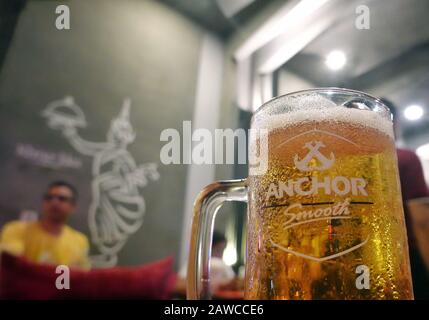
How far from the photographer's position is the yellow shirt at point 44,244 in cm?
184

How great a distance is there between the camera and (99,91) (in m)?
2.29

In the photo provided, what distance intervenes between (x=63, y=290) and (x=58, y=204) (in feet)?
3.04

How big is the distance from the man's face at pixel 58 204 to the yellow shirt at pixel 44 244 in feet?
0.23

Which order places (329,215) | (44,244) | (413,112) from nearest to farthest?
(329,215) → (413,112) → (44,244)

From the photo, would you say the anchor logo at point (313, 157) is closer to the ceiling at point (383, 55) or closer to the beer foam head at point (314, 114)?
the beer foam head at point (314, 114)

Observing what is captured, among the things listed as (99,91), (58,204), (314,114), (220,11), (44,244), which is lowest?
(314,114)

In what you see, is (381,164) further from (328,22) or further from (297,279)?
(328,22)

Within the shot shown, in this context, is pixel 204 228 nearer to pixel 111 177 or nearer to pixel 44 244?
pixel 44 244

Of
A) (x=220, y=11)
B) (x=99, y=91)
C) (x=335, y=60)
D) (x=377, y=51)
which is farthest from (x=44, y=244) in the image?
(x=377, y=51)

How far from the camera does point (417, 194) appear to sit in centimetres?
112

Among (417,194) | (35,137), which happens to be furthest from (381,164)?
(35,137)

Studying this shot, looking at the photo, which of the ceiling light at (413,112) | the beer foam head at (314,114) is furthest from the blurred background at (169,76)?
the beer foam head at (314,114)

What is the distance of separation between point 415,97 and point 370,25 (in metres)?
0.44
